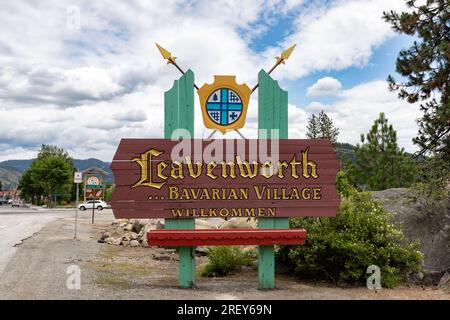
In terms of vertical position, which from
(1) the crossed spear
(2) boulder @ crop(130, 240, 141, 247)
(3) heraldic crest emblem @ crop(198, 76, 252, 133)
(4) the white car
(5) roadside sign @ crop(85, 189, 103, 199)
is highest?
(1) the crossed spear

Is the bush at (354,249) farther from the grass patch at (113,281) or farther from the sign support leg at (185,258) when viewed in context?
the grass patch at (113,281)

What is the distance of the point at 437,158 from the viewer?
43.8 ft

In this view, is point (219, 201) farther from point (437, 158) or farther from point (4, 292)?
point (437, 158)

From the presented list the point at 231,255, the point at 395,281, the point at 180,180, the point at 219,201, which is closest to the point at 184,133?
the point at 180,180

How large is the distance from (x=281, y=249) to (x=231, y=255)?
4.27 feet

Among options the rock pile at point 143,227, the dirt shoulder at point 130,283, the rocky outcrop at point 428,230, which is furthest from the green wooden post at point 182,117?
the rock pile at point 143,227

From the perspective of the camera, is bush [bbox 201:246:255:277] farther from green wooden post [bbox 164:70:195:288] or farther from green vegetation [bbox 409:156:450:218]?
green vegetation [bbox 409:156:450:218]

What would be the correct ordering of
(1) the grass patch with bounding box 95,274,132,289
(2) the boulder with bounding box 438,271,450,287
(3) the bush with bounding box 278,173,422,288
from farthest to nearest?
1. (2) the boulder with bounding box 438,271,450,287
2. (3) the bush with bounding box 278,173,422,288
3. (1) the grass patch with bounding box 95,274,132,289

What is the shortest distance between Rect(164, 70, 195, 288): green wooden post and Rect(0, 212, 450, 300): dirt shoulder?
0.44m

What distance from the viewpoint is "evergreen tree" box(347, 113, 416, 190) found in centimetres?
2898

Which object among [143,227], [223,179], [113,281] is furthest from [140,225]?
[223,179]

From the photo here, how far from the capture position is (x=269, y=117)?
32.6 feet

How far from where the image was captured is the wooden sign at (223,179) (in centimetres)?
984

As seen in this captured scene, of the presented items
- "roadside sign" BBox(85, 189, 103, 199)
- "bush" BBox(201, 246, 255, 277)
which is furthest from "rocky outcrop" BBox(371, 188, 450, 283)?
"roadside sign" BBox(85, 189, 103, 199)
